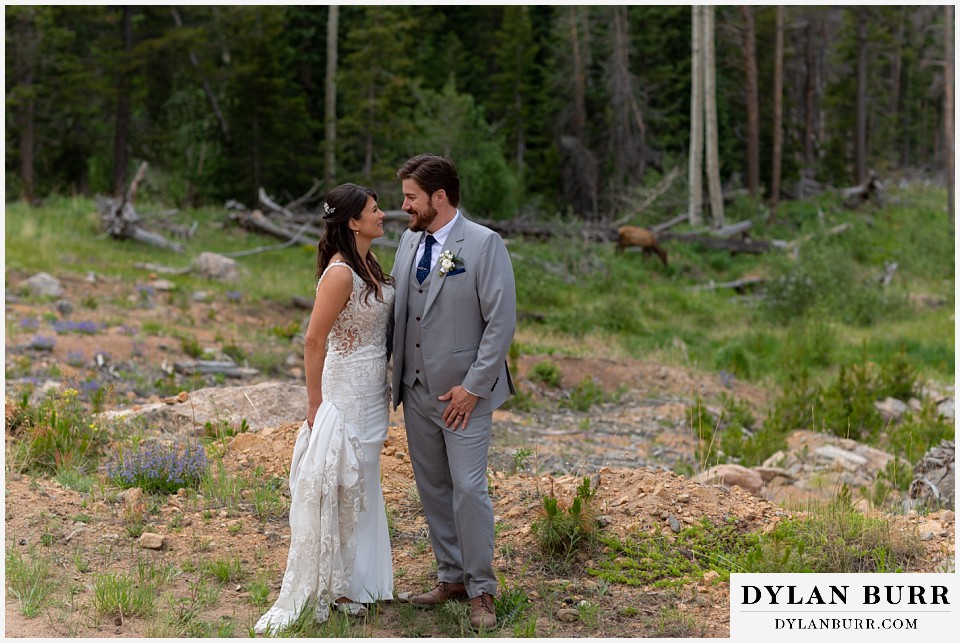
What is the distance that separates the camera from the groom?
188 inches

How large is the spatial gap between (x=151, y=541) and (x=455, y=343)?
2443 mm

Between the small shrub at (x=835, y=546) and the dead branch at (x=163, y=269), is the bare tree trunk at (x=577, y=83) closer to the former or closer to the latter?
the dead branch at (x=163, y=269)

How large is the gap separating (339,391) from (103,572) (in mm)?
1819

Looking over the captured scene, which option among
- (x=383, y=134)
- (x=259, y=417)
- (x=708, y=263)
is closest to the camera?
(x=259, y=417)

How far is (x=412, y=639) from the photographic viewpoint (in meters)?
4.73

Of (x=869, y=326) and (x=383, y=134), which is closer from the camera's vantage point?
(x=869, y=326)

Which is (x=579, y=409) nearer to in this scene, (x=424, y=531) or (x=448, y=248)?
(x=424, y=531)

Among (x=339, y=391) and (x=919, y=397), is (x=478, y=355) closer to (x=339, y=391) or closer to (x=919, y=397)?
(x=339, y=391)

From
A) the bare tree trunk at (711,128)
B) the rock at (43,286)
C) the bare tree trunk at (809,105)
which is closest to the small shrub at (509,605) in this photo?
the rock at (43,286)

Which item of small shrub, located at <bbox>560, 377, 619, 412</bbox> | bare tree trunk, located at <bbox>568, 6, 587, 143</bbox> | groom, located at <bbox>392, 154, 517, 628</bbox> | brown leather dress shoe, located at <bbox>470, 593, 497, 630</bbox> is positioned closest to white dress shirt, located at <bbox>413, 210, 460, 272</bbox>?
groom, located at <bbox>392, 154, 517, 628</bbox>

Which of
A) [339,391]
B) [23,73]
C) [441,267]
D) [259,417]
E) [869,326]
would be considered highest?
[23,73]

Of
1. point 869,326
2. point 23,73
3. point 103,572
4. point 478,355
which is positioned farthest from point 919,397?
point 23,73

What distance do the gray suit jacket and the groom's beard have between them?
142 mm

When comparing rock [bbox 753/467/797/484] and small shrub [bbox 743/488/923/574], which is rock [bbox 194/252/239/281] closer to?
rock [bbox 753/467/797/484]
